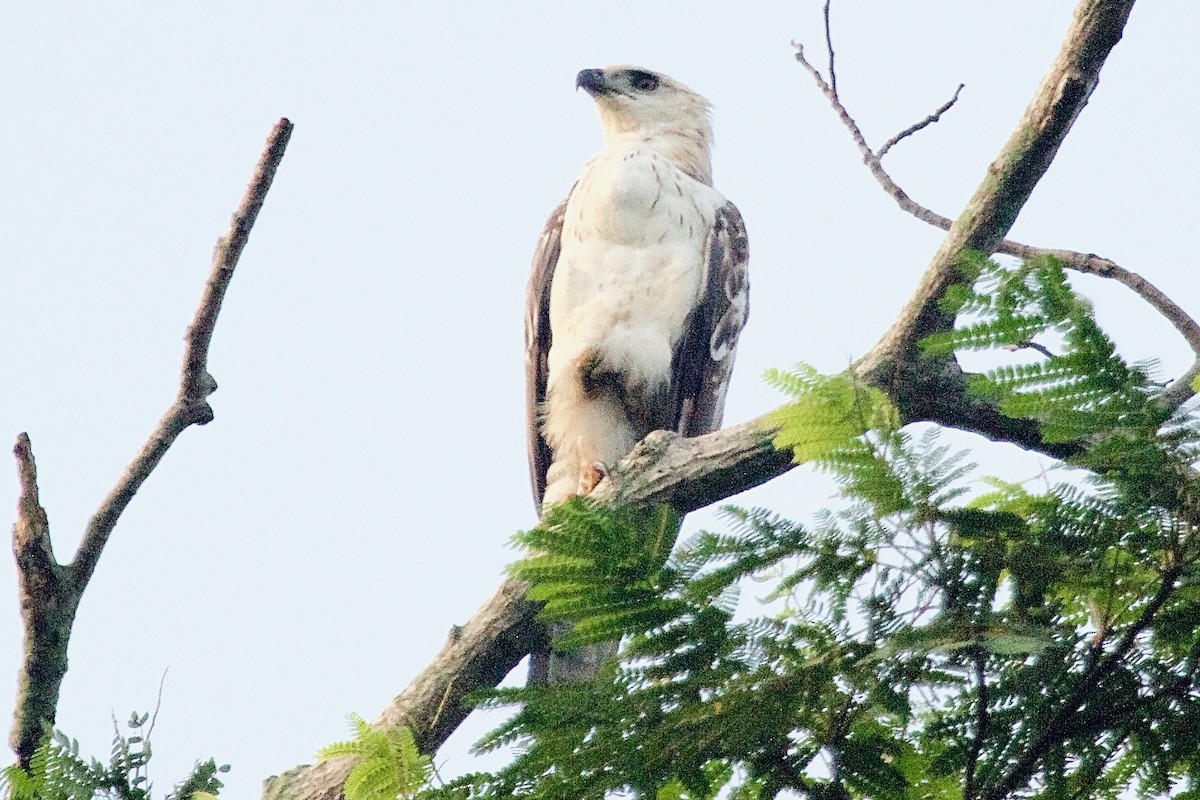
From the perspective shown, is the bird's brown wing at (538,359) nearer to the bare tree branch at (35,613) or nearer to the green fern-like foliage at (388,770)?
the bare tree branch at (35,613)

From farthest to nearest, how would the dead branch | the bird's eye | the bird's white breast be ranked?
the bird's eye
the bird's white breast
the dead branch

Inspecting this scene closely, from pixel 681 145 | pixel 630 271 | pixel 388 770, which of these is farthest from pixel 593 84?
pixel 388 770

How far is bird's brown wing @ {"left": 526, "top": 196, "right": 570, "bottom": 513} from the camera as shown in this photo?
696 cm

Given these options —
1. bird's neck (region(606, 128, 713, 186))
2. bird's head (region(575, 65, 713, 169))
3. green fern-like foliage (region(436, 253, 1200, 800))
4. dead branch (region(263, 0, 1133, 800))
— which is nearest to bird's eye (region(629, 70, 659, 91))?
bird's head (region(575, 65, 713, 169))

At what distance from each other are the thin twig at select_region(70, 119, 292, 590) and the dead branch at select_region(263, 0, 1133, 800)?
906 millimetres

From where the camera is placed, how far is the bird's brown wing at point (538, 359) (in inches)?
274

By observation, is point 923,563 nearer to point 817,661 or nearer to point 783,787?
point 817,661

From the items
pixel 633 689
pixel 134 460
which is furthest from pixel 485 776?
pixel 134 460

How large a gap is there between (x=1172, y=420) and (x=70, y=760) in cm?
263

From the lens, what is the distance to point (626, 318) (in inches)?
259

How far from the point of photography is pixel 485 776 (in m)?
2.76

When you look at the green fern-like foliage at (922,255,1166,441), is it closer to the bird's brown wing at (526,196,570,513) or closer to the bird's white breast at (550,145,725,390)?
the bird's white breast at (550,145,725,390)

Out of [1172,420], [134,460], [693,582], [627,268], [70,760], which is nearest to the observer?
[1172,420]

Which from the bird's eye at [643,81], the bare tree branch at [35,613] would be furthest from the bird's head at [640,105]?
the bare tree branch at [35,613]
